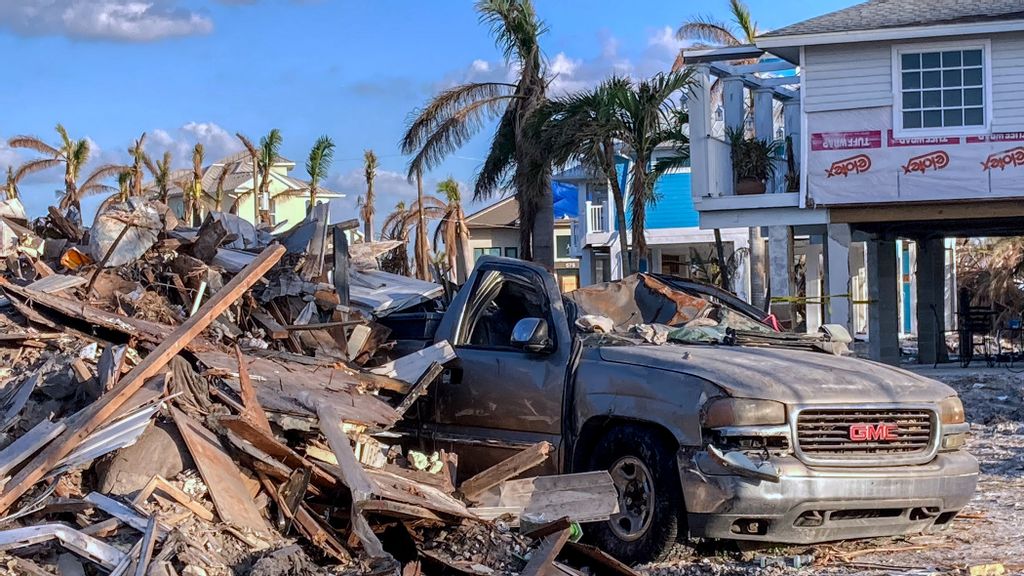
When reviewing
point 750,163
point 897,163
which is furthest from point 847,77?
point 750,163

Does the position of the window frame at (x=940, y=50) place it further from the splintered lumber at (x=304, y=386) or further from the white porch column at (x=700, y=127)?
the splintered lumber at (x=304, y=386)

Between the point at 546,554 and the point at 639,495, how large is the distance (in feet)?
3.58

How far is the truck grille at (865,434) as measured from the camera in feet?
21.2

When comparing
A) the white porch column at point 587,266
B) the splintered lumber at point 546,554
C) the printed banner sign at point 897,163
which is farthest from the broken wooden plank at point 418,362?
the white porch column at point 587,266

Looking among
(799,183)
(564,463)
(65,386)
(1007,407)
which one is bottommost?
(1007,407)

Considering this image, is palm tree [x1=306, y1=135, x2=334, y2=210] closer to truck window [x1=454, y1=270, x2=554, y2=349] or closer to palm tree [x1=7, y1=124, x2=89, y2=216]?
palm tree [x1=7, y1=124, x2=89, y2=216]

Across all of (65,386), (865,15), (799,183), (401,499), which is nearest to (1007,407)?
(799,183)

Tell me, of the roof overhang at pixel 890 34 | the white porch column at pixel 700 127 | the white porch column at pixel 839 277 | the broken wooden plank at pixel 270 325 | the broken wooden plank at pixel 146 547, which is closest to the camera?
the broken wooden plank at pixel 146 547

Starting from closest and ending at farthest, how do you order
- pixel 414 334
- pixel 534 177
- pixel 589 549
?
pixel 589 549, pixel 414 334, pixel 534 177

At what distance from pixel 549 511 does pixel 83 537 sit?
2.44m

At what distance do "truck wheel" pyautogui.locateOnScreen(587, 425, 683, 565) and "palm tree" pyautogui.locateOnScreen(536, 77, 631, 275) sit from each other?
12333mm

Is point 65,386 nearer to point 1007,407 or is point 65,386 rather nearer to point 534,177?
point 1007,407

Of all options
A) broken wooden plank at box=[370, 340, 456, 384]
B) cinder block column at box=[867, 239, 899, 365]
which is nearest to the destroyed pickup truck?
broken wooden plank at box=[370, 340, 456, 384]

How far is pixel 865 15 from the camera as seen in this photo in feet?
64.1
